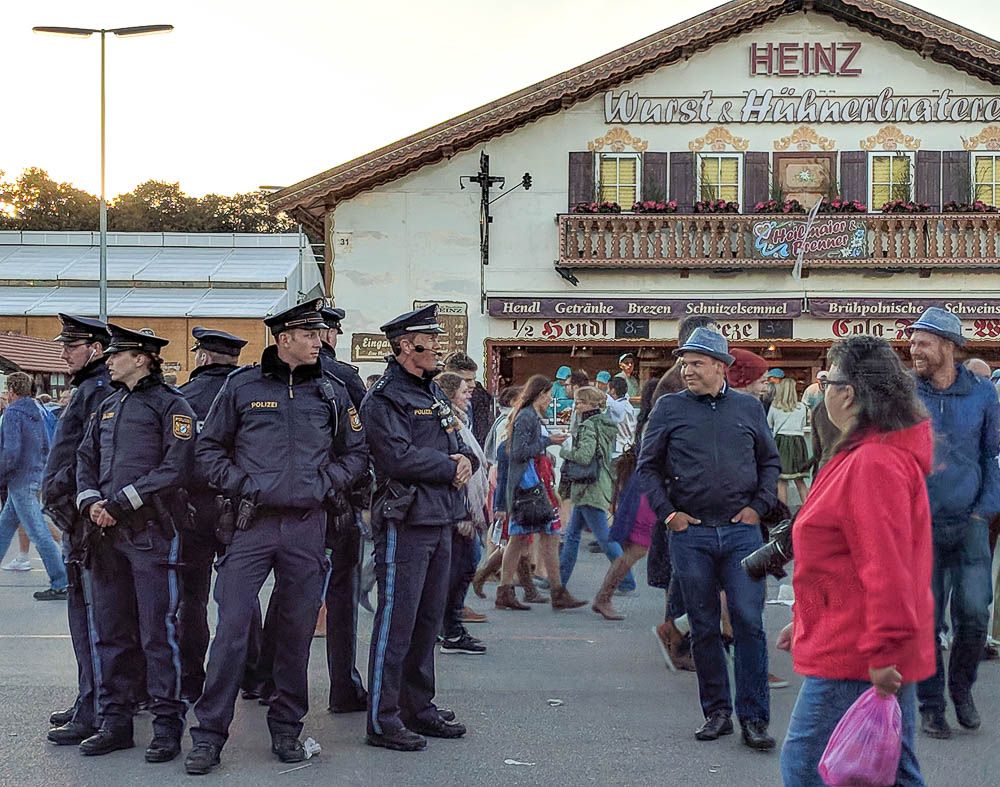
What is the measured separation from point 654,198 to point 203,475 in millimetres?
17653

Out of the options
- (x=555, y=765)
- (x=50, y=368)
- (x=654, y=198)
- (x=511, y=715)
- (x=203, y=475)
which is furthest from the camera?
(x=50, y=368)

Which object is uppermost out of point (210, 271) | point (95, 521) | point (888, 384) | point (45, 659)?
point (210, 271)

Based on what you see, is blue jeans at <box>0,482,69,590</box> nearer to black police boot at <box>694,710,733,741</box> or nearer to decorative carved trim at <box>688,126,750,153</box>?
black police boot at <box>694,710,733,741</box>

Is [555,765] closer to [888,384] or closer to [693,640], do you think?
[693,640]

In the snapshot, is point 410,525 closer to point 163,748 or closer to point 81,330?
point 163,748

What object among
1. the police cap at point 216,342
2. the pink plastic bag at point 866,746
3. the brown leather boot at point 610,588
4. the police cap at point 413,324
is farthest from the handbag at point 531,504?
the pink plastic bag at point 866,746

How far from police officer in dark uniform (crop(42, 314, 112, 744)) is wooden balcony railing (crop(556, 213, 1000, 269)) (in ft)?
54.9

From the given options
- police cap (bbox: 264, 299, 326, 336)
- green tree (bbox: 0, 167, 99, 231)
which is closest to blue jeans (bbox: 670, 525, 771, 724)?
police cap (bbox: 264, 299, 326, 336)

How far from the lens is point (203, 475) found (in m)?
5.85

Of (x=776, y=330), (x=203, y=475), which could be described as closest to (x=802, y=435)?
(x=776, y=330)

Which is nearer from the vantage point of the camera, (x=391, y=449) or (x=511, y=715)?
(x=391, y=449)

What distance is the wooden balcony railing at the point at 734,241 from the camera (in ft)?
73.3

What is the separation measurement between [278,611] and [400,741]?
2.68 ft

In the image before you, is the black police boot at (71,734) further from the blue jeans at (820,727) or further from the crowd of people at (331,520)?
the blue jeans at (820,727)
